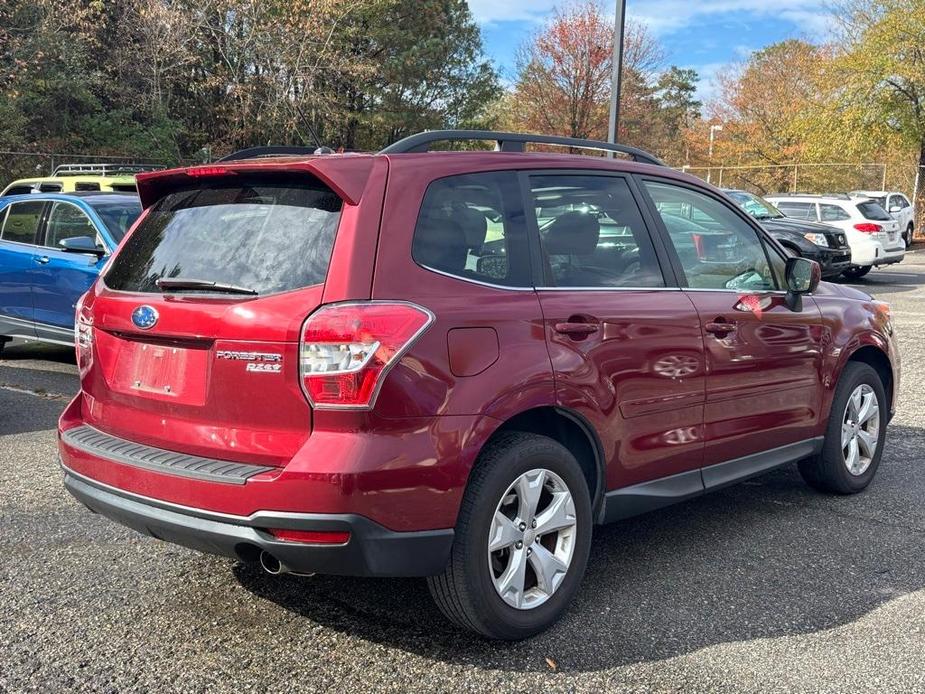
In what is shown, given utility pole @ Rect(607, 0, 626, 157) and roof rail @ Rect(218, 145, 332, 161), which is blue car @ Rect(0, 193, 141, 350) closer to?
roof rail @ Rect(218, 145, 332, 161)

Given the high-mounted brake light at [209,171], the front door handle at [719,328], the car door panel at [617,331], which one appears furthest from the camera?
the front door handle at [719,328]

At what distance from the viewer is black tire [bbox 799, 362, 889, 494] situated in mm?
5137

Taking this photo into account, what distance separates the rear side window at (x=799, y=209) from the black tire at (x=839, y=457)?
1548 cm

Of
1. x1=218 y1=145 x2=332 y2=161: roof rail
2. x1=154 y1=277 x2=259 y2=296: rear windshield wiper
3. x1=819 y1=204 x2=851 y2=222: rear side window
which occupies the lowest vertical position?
x1=154 y1=277 x2=259 y2=296: rear windshield wiper

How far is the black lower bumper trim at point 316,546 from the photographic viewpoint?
A: 117 inches

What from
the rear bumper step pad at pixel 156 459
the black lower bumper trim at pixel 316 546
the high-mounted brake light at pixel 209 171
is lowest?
the black lower bumper trim at pixel 316 546

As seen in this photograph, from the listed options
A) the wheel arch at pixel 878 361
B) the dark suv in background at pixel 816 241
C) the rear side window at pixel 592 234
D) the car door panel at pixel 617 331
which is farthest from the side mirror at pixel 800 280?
the dark suv in background at pixel 816 241

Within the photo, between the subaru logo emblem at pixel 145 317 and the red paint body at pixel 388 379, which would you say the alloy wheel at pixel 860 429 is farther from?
the subaru logo emblem at pixel 145 317

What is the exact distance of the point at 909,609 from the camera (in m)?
3.80

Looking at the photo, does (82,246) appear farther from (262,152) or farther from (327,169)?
(327,169)

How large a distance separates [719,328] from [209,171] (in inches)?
92.1

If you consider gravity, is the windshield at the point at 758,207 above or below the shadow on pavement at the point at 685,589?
above

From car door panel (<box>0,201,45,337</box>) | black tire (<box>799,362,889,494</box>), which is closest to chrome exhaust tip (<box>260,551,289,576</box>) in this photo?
black tire (<box>799,362,889,494</box>)

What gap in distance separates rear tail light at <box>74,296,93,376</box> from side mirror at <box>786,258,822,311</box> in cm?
331
